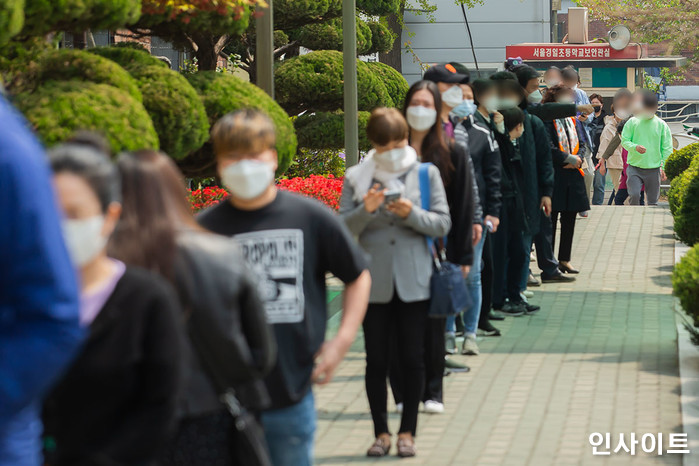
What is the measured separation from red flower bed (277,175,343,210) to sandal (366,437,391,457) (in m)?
9.70

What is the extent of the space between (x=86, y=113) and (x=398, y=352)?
9.58 ft

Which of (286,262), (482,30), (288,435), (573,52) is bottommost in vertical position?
(288,435)

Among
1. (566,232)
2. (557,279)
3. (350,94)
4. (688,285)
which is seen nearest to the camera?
(688,285)

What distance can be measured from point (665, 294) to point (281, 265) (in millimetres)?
8476

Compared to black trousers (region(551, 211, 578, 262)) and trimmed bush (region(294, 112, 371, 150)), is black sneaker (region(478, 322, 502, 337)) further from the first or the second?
trimmed bush (region(294, 112, 371, 150))

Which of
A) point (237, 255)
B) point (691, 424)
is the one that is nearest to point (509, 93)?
point (691, 424)

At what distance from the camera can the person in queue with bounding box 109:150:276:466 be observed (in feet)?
10.5

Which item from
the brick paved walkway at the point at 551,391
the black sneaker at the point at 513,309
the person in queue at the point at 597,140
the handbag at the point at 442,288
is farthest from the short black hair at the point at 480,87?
the person in queue at the point at 597,140

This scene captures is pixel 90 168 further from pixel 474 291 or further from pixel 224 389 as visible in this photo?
pixel 474 291

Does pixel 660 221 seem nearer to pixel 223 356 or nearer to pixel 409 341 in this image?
pixel 409 341

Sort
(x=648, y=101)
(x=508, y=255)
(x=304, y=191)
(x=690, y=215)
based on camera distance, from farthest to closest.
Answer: (x=648, y=101), (x=304, y=191), (x=690, y=215), (x=508, y=255)

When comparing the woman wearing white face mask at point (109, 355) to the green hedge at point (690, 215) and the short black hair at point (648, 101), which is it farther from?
the short black hair at point (648, 101)

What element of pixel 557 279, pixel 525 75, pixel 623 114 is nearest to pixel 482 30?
pixel 623 114

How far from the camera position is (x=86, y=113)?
8008mm
